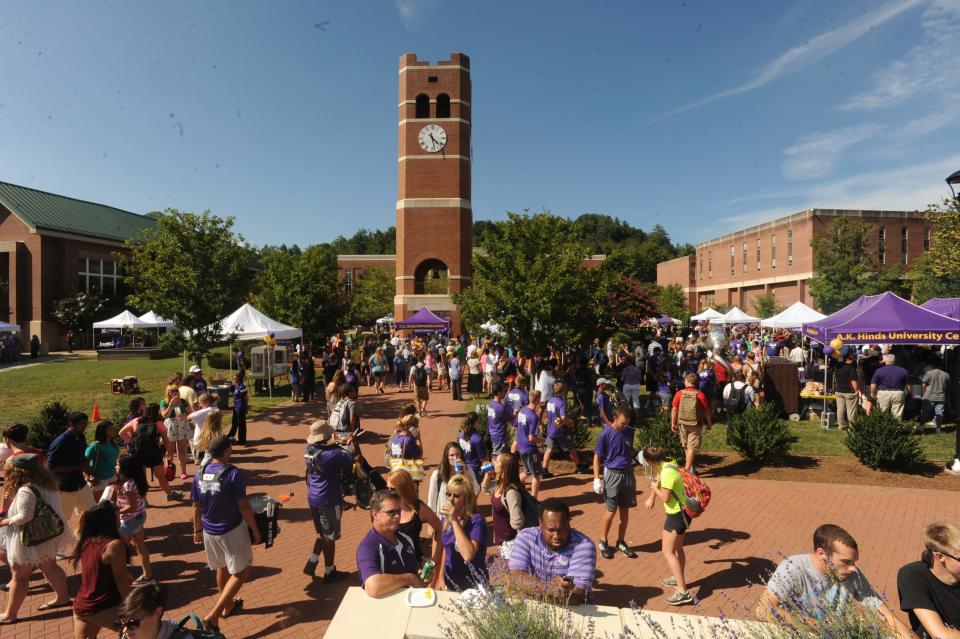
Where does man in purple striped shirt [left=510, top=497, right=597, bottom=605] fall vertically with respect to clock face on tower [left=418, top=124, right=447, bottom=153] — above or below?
below

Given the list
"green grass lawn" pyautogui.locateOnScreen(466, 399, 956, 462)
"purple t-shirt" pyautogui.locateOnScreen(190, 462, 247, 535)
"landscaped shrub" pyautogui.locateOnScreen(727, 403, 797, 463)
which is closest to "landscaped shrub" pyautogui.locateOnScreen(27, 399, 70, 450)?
"purple t-shirt" pyautogui.locateOnScreen(190, 462, 247, 535)

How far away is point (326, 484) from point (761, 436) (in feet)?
26.0

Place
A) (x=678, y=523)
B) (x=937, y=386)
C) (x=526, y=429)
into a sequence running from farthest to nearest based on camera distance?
(x=937, y=386)
(x=526, y=429)
(x=678, y=523)

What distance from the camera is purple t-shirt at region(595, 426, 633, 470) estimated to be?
6.29 metres

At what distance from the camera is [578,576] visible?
11.4ft

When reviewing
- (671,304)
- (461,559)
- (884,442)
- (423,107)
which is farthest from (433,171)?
(671,304)

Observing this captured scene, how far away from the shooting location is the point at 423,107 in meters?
33.4

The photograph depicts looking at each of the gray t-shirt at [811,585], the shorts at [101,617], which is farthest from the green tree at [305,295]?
the gray t-shirt at [811,585]

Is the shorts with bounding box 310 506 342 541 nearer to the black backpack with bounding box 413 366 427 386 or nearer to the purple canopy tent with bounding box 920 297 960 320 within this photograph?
the black backpack with bounding box 413 366 427 386

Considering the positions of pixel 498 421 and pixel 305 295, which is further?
pixel 305 295

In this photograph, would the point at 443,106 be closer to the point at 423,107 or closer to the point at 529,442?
the point at 423,107

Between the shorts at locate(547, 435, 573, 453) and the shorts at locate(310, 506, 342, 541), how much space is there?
444 cm

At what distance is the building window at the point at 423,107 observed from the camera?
33.2 metres

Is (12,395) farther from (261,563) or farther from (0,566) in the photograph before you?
(261,563)
